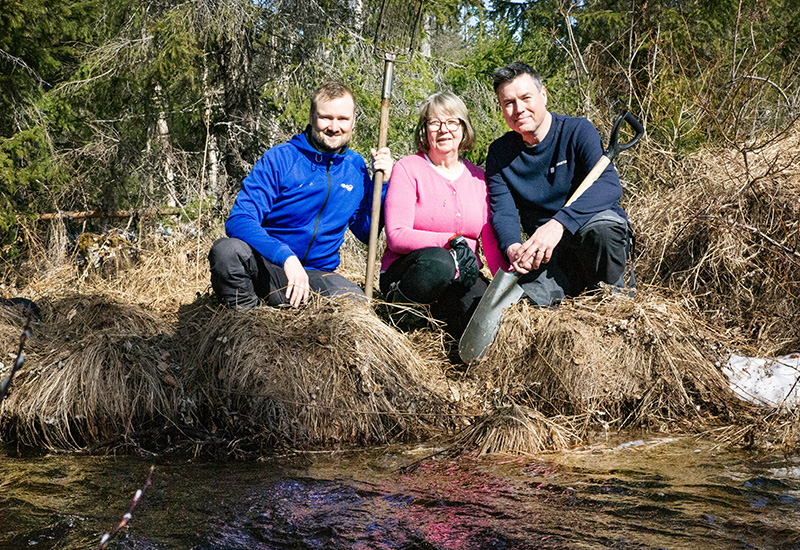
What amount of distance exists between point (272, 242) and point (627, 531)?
8.03 ft

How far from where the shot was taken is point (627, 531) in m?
2.46

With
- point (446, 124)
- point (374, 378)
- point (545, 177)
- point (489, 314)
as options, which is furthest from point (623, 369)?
point (446, 124)

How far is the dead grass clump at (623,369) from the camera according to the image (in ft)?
12.6

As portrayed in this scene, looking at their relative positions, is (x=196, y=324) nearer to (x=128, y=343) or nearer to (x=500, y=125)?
(x=128, y=343)

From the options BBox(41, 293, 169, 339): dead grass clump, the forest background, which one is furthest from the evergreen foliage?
BBox(41, 293, 169, 339): dead grass clump

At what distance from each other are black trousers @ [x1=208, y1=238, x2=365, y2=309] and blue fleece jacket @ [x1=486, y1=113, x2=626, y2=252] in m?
1.02

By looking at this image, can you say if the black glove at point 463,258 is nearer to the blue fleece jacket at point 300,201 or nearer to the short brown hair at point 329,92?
the blue fleece jacket at point 300,201

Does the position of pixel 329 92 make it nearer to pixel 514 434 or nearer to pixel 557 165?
pixel 557 165

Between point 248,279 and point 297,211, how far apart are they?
523mm

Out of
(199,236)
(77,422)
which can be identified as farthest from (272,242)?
(199,236)

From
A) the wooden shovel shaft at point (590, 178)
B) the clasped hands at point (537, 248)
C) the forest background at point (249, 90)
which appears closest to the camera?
the clasped hands at point (537, 248)

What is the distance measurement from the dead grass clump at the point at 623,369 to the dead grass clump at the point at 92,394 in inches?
72.3

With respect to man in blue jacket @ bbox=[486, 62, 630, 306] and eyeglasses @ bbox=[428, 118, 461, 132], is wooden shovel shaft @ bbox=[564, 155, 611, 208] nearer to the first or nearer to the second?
man in blue jacket @ bbox=[486, 62, 630, 306]

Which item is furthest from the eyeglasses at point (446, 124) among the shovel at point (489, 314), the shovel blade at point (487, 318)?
the shovel blade at point (487, 318)
